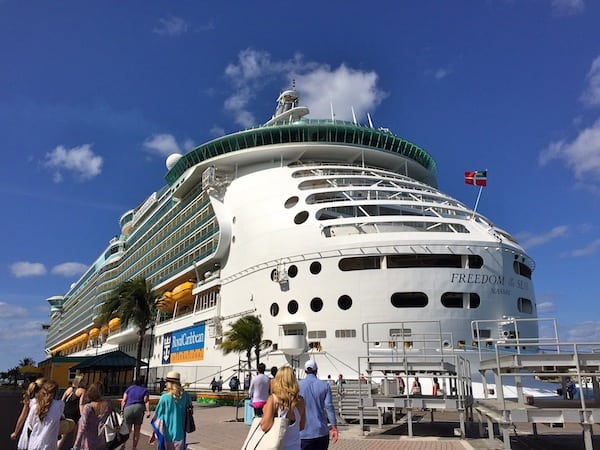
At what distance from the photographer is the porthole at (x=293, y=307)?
80.0 ft

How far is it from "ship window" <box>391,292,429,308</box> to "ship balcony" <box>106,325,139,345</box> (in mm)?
32373

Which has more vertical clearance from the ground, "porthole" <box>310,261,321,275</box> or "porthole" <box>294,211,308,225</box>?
"porthole" <box>294,211,308,225</box>

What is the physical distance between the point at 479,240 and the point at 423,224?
3113mm

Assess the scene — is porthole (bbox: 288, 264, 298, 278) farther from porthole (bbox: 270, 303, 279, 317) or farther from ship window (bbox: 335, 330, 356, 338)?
ship window (bbox: 335, 330, 356, 338)

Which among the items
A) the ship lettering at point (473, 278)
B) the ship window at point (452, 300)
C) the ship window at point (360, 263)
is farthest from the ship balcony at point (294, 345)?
→ the ship lettering at point (473, 278)

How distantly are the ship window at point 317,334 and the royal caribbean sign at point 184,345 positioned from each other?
11619mm

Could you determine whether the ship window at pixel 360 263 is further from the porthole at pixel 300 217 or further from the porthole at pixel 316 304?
the porthole at pixel 300 217

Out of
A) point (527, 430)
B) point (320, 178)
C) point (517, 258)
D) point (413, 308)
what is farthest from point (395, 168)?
point (527, 430)

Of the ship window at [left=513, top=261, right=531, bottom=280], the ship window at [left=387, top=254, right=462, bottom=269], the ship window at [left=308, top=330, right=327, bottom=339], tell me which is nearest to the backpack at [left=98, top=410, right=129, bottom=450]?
the ship window at [left=308, top=330, right=327, bottom=339]

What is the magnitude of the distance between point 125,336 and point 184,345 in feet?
60.9

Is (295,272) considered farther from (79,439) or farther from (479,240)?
(79,439)

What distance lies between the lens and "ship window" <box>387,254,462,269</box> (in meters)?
22.9

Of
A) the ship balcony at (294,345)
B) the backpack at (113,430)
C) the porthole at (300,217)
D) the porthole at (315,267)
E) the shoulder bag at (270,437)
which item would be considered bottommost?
the backpack at (113,430)

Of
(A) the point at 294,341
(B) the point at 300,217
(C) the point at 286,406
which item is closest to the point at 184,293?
(B) the point at 300,217
